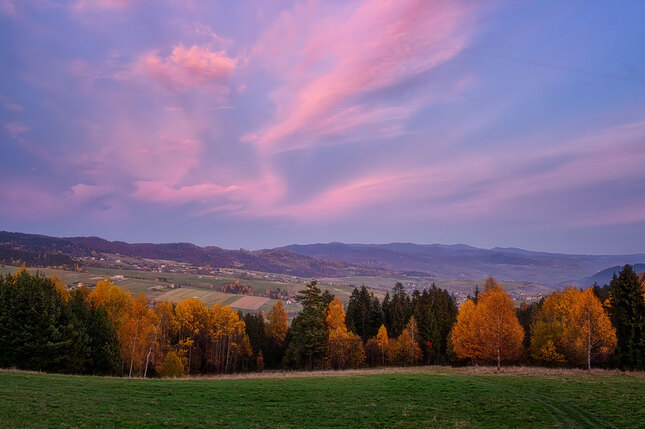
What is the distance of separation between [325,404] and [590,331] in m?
38.4

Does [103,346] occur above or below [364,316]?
above

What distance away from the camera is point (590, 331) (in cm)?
4125

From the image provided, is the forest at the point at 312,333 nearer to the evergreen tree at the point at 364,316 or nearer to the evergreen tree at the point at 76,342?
the evergreen tree at the point at 76,342

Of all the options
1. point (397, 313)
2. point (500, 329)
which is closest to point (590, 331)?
point (500, 329)

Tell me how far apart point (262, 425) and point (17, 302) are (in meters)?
39.0

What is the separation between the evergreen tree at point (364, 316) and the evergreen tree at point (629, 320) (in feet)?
128

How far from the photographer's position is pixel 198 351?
64.0 meters

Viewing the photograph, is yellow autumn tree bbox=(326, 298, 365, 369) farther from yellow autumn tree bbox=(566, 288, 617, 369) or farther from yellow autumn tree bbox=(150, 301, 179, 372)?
yellow autumn tree bbox=(566, 288, 617, 369)

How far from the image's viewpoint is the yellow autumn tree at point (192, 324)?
61.4m

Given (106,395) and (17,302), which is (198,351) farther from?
(106,395)

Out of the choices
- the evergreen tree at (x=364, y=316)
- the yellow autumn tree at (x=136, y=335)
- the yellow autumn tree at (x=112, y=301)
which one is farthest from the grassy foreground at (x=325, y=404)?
the evergreen tree at (x=364, y=316)

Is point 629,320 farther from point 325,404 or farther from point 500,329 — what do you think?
point 325,404

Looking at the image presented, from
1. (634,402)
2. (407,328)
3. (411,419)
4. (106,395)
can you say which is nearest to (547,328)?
(407,328)

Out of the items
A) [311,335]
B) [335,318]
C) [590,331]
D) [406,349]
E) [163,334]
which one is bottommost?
[406,349]
